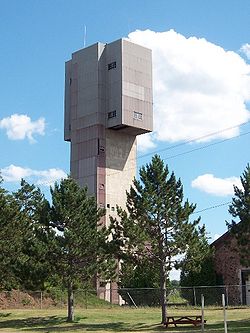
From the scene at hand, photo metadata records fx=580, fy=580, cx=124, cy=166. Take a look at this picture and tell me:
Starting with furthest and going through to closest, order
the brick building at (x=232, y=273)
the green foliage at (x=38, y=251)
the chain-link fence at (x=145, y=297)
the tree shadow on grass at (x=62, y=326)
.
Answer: the brick building at (x=232, y=273) → the chain-link fence at (x=145, y=297) → the green foliage at (x=38, y=251) → the tree shadow on grass at (x=62, y=326)

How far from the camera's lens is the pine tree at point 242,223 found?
3600 centimetres

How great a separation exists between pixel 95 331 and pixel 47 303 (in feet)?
71.4

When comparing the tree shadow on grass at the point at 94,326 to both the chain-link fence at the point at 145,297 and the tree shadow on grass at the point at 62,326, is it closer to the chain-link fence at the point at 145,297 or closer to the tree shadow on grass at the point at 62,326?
the tree shadow on grass at the point at 62,326

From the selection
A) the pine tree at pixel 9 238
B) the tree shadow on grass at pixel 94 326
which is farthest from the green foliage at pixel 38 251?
the tree shadow on grass at pixel 94 326

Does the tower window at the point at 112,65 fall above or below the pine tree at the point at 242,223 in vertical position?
above

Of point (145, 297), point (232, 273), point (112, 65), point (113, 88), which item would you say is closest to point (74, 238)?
point (145, 297)

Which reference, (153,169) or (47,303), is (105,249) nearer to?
(153,169)

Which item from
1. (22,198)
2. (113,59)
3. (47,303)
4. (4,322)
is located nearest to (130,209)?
(4,322)

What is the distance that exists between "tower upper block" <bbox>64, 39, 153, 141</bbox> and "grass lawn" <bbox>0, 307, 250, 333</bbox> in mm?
37154

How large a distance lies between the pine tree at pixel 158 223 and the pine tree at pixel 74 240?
2117 millimetres

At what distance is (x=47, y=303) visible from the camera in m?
52.0

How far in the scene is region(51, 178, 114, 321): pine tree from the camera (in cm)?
3734

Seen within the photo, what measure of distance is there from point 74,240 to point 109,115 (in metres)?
41.5

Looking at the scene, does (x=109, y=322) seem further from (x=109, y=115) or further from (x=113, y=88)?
(x=113, y=88)
